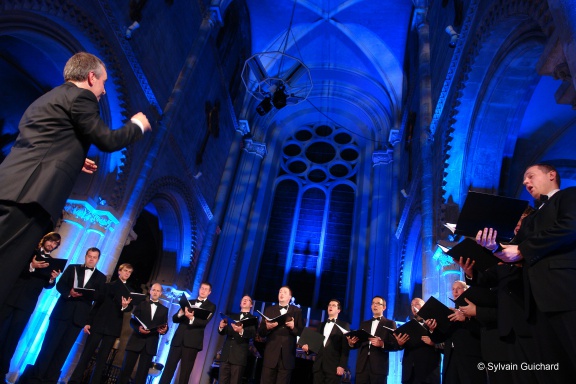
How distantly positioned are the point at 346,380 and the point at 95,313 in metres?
6.19

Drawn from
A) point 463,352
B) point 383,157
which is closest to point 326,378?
point 463,352

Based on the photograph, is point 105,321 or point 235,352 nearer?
point 105,321

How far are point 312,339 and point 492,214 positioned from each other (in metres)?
3.19

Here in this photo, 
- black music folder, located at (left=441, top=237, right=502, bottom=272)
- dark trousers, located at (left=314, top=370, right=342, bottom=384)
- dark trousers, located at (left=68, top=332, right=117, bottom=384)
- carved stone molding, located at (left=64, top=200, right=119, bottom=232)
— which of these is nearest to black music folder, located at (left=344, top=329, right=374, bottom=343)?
dark trousers, located at (left=314, top=370, right=342, bottom=384)

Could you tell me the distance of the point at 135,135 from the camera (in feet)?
7.82

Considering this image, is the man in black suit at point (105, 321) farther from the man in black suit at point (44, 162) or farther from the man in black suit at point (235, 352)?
the man in black suit at point (44, 162)

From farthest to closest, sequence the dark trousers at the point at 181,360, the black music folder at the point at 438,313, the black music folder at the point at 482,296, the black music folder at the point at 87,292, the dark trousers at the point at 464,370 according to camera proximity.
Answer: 1. the dark trousers at the point at 181,360
2. the black music folder at the point at 87,292
3. the black music folder at the point at 438,313
4. the dark trousers at the point at 464,370
5. the black music folder at the point at 482,296

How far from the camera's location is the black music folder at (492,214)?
112 inches

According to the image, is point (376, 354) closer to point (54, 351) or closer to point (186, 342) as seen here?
point (186, 342)

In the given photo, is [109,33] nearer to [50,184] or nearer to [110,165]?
[110,165]

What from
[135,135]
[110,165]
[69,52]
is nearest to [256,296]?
[110,165]

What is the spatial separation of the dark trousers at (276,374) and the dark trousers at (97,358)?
2.13 m

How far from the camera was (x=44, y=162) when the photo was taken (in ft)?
6.83

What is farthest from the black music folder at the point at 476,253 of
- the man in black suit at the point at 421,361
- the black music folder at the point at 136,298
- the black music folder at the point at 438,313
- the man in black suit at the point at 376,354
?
the black music folder at the point at 136,298
